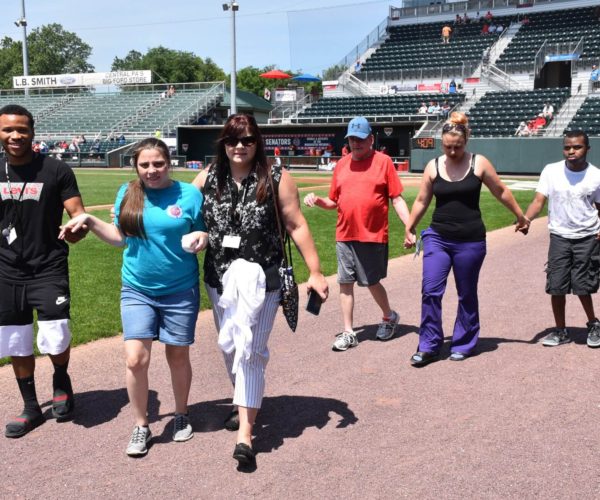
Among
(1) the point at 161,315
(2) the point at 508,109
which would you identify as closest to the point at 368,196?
→ (1) the point at 161,315

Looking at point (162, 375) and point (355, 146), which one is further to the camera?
point (355, 146)

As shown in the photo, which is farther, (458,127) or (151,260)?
(458,127)

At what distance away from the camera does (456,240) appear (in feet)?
17.4

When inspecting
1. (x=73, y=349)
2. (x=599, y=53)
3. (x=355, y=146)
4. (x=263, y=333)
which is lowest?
(x=73, y=349)

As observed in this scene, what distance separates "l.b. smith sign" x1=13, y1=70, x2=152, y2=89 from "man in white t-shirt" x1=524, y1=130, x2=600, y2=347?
54.4 meters

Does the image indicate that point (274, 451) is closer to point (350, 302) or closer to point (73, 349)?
point (350, 302)

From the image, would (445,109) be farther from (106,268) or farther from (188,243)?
(188,243)

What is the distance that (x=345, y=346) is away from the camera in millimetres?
5602

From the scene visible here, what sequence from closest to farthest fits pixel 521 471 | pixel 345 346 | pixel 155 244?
1. pixel 521 471
2. pixel 155 244
3. pixel 345 346

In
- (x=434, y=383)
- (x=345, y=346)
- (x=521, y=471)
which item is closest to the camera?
(x=521, y=471)

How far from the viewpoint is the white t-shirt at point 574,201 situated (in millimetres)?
5574

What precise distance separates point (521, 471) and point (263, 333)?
147cm

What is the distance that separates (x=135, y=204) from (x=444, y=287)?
267cm

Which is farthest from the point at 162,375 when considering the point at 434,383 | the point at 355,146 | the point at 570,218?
the point at 570,218
